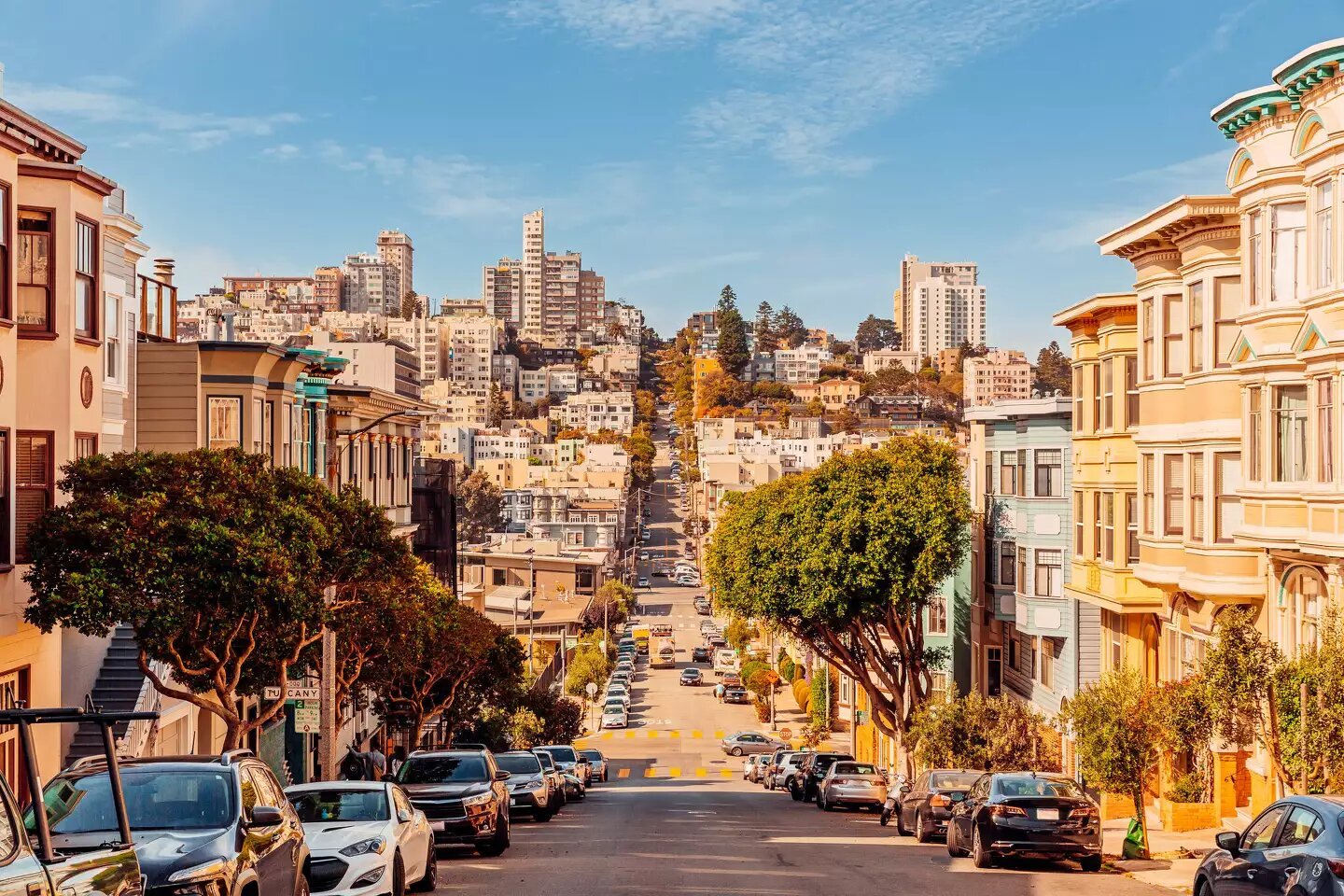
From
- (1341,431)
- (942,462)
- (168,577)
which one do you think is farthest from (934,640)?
(168,577)

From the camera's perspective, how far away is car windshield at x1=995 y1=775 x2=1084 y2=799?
2161 cm

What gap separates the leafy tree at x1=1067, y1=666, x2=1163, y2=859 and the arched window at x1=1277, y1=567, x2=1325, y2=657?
9.06 ft

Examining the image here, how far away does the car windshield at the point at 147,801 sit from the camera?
11.4 metres

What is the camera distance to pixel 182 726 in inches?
1268

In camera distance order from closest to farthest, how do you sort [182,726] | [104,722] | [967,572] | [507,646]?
1. [104,722]
2. [182,726]
3. [967,572]
4. [507,646]

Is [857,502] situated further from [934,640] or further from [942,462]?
[934,640]

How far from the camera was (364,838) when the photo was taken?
15312 millimetres

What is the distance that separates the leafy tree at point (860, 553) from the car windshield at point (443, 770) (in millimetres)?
21177

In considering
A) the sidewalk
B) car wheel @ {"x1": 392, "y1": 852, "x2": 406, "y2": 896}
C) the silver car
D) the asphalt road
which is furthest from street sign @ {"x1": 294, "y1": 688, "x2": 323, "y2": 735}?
the silver car

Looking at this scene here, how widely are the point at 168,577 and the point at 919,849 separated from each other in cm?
1284

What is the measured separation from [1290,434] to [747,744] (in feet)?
178

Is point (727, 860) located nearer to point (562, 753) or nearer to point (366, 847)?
point (366, 847)

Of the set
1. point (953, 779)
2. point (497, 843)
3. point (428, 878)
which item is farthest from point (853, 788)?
point (428, 878)

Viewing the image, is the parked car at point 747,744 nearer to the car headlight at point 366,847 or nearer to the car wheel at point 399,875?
the car wheel at point 399,875
